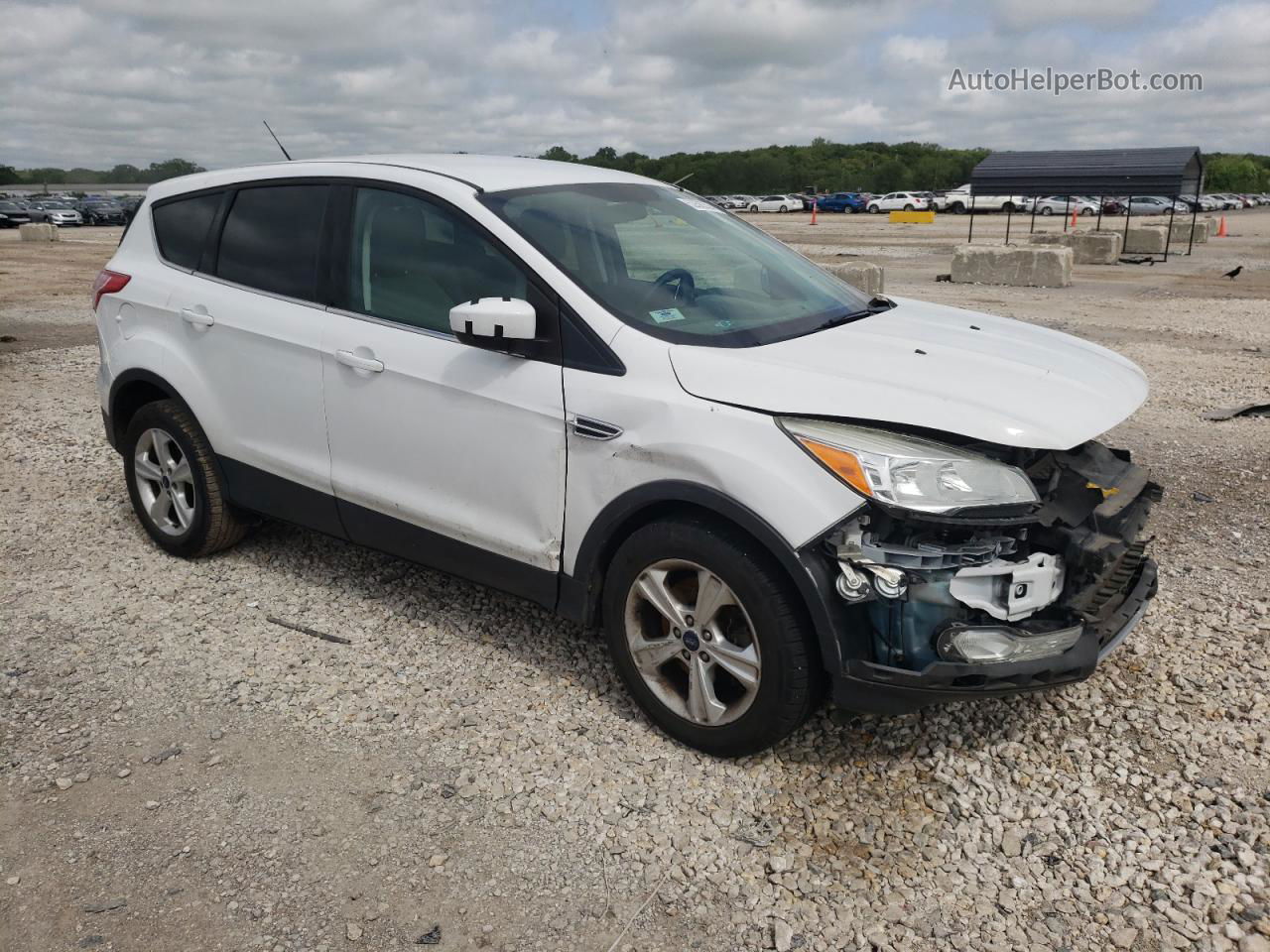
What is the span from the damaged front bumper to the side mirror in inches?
47.6

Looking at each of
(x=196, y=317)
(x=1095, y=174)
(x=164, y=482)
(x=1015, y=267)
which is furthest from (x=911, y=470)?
(x=1095, y=174)

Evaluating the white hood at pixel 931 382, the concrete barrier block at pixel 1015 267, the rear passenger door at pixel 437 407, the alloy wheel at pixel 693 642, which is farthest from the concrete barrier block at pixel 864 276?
the alloy wheel at pixel 693 642

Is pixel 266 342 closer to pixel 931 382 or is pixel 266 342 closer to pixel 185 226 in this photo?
pixel 185 226

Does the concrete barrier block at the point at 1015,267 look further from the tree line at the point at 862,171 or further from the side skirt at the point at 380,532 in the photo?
the tree line at the point at 862,171

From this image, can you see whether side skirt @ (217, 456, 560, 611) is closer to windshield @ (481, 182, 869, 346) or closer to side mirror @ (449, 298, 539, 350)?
side mirror @ (449, 298, 539, 350)

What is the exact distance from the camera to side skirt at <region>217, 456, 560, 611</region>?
3701 millimetres

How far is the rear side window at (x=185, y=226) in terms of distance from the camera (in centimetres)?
472

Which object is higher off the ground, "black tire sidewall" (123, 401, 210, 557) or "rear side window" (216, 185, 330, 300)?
"rear side window" (216, 185, 330, 300)

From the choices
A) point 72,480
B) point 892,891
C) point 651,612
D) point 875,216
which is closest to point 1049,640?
point 892,891

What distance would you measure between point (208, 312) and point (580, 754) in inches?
102

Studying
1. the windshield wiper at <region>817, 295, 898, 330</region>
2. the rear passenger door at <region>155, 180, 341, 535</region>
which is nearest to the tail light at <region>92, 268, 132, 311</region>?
the rear passenger door at <region>155, 180, 341, 535</region>

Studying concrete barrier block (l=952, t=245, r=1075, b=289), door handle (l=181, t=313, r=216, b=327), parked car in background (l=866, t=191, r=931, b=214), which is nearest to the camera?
door handle (l=181, t=313, r=216, b=327)

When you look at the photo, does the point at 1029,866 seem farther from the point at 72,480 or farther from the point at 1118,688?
the point at 72,480

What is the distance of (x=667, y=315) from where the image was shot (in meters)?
3.50
